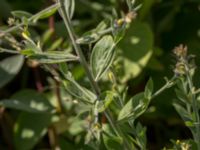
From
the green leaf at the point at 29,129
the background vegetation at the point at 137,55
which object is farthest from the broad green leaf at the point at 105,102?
the green leaf at the point at 29,129

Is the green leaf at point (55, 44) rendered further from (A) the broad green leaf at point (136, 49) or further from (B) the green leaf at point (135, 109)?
(B) the green leaf at point (135, 109)

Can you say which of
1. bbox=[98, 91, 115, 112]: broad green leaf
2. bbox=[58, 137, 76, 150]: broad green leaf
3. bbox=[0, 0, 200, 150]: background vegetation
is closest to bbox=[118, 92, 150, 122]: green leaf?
bbox=[98, 91, 115, 112]: broad green leaf

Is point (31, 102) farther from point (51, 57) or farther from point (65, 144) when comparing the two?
point (51, 57)

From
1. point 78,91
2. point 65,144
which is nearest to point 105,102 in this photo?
point 78,91

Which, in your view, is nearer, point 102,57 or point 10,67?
point 102,57

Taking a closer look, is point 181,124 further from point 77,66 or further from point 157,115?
point 77,66
